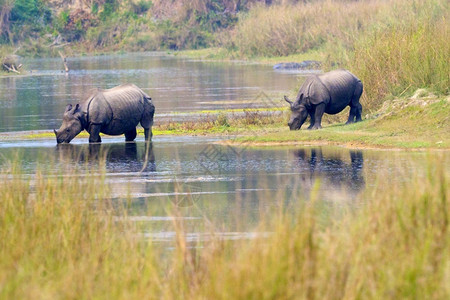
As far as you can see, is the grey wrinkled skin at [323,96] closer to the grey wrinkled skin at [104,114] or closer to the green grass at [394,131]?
the green grass at [394,131]

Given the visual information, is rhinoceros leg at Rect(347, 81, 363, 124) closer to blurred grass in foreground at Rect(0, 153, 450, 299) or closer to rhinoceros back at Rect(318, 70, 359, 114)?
rhinoceros back at Rect(318, 70, 359, 114)

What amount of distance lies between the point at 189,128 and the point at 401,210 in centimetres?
1552

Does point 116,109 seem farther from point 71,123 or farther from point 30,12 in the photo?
point 30,12

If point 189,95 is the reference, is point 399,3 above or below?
above

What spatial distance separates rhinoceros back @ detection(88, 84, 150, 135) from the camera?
762 inches

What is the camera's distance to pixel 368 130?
18688mm

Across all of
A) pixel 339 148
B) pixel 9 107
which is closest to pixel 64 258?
pixel 339 148

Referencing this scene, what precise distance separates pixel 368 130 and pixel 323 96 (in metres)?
1.61

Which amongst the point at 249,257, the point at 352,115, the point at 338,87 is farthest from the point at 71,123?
the point at 249,257

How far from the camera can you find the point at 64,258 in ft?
24.6

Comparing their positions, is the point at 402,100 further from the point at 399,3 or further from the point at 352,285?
the point at 399,3

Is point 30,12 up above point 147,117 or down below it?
below

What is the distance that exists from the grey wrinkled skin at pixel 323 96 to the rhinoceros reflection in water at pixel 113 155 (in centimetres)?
344

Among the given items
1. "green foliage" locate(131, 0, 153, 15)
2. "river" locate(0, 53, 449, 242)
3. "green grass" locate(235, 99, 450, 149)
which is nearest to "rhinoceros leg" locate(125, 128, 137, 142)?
"river" locate(0, 53, 449, 242)
